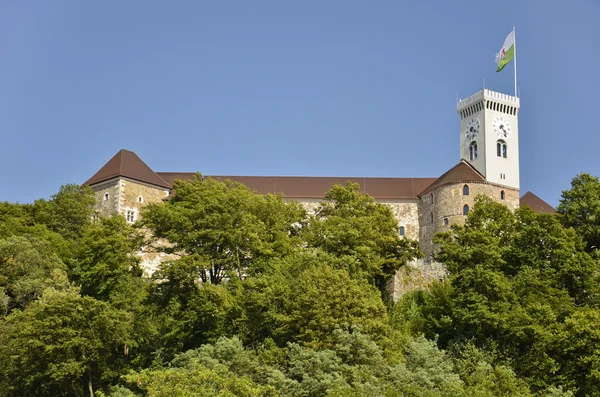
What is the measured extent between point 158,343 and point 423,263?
64.6 feet

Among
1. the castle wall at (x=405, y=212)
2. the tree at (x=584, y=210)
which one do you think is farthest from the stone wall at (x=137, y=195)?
the tree at (x=584, y=210)

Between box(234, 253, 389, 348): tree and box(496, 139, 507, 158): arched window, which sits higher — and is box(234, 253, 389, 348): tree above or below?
below

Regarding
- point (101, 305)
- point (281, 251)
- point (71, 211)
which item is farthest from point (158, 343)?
point (71, 211)

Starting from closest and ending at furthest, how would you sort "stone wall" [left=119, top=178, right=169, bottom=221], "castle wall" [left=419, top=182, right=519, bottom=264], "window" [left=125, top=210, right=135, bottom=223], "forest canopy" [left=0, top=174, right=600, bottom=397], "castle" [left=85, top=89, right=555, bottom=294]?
1. "forest canopy" [left=0, top=174, right=600, bottom=397]
2. "castle wall" [left=419, top=182, right=519, bottom=264]
3. "castle" [left=85, top=89, right=555, bottom=294]
4. "window" [left=125, top=210, right=135, bottom=223]
5. "stone wall" [left=119, top=178, right=169, bottom=221]

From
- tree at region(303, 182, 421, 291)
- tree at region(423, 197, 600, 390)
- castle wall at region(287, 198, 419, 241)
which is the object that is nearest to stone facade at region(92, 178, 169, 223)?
castle wall at region(287, 198, 419, 241)

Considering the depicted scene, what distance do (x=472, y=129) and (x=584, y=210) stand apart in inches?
980

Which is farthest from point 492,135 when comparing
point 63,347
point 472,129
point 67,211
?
point 63,347

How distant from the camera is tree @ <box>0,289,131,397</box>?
146 feet

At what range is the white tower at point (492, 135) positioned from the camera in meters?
73.3

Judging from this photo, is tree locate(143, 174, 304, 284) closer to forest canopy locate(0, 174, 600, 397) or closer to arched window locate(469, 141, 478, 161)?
forest canopy locate(0, 174, 600, 397)

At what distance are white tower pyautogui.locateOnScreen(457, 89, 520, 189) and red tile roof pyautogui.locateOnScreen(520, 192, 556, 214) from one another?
2065 millimetres

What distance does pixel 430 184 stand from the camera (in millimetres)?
77312

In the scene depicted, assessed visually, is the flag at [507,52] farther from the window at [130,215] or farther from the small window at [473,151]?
the window at [130,215]

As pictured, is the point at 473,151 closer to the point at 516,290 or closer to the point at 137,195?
the point at 137,195
